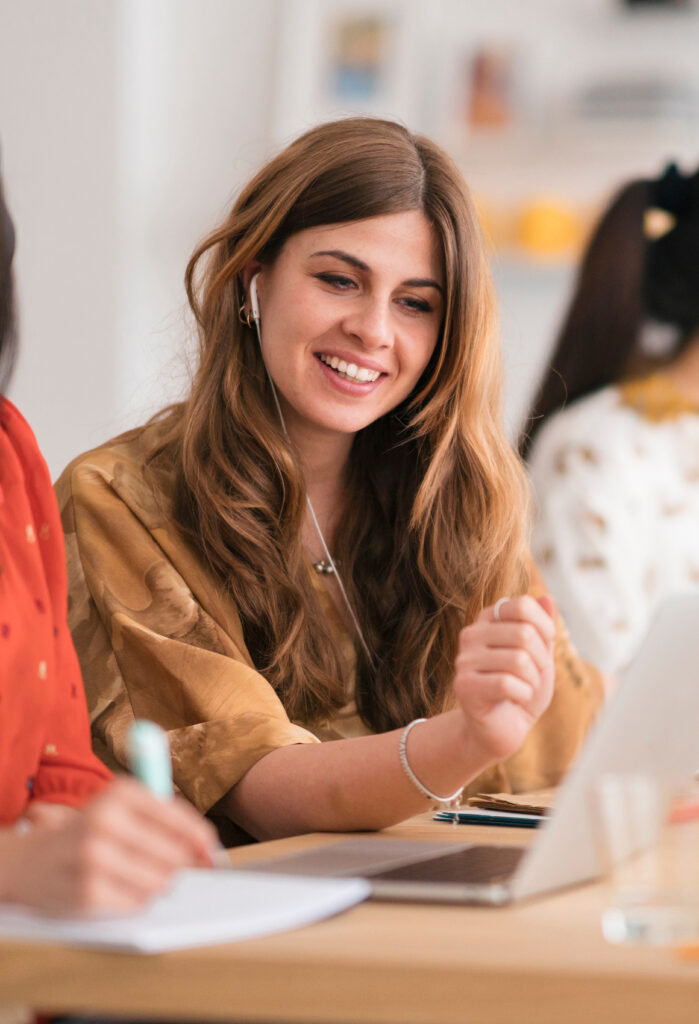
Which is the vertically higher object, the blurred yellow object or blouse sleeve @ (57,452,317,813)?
the blurred yellow object

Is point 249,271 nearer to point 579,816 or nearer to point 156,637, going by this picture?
point 156,637

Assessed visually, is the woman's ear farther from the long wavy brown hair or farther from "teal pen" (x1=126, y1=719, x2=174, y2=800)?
"teal pen" (x1=126, y1=719, x2=174, y2=800)

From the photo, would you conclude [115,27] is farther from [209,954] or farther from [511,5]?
[209,954]

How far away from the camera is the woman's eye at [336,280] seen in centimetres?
150

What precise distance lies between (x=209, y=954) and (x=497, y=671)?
16.8 inches

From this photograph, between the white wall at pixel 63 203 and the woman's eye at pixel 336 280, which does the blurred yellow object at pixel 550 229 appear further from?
the woman's eye at pixel 336 280

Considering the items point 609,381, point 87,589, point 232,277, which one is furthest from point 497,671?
point 609,381

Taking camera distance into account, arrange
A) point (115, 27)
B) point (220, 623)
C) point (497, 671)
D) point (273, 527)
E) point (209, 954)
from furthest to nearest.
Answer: point (115, 27) → point (273, 527) → point (220, 623) → point (497, 671) → point (209, 954)

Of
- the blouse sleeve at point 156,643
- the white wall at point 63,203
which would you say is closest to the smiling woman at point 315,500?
the blouse sleeve at point 156,643

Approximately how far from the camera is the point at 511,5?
13.1ft

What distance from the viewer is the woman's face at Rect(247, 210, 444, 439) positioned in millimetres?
1482

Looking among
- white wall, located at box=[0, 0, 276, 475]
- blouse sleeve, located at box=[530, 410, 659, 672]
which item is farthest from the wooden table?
white wall, located at box=[0, 0, 276, 475]

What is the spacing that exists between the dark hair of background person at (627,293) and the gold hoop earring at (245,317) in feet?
3.92

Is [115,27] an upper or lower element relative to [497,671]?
upper
